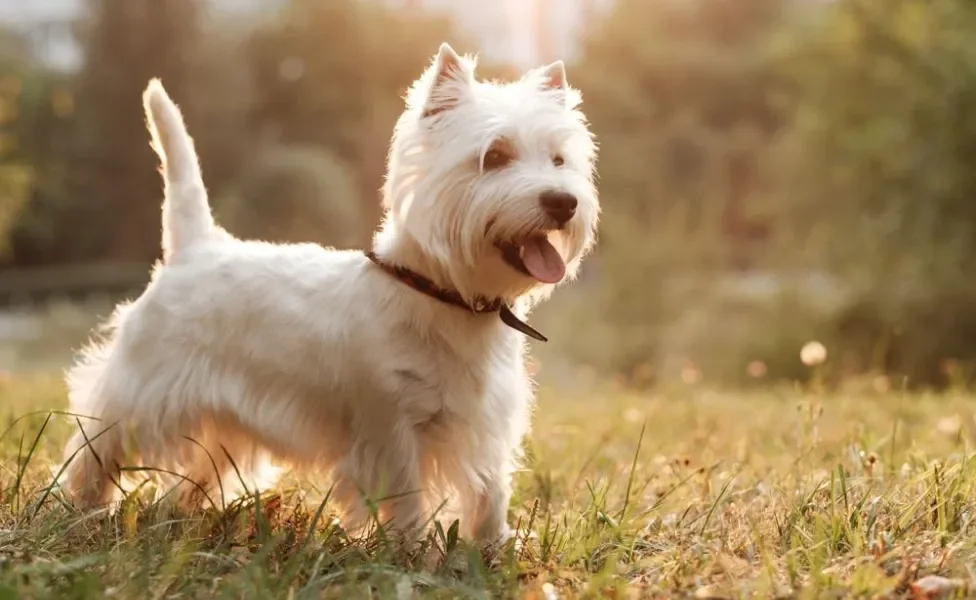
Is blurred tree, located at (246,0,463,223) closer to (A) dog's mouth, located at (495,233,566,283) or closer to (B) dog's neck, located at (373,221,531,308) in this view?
(B) dog's neck, located at (373,221,531,308)

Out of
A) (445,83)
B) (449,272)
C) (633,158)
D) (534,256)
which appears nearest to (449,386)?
(449,272)

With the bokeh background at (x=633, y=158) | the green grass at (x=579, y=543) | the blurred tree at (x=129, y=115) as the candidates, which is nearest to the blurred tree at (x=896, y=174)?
the bokeh background at (x=633, y=158)

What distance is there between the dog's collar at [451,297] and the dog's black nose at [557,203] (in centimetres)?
36

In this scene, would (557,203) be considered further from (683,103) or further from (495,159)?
(683,103)

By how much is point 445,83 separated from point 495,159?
1.05 ft

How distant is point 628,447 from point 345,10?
69.3 ft

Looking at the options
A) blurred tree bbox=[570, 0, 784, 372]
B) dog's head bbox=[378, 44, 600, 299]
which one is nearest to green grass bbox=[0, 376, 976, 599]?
dog's head bbox=[378, 44, 600, 299]

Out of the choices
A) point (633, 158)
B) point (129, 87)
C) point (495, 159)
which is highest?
point (129, 87)

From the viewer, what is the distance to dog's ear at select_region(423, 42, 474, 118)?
9.11 feet

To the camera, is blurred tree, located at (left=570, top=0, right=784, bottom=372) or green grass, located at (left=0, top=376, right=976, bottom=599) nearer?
green grass, located at (left=0, top=376, right=976, bottom=599)

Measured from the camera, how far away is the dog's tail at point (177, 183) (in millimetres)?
3279

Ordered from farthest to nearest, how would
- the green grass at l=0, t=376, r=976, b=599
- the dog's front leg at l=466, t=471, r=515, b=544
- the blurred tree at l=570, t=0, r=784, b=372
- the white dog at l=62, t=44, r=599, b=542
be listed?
the blurred tree at l=570, t=0, r=784, b=372, the dog's front leg at l=466, t=471, r=515, b=544, the white dog at l=62, t=44, r=599, b=542, the green grass at l=0, t=376, r=976, b=599

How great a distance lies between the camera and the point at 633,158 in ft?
71.8

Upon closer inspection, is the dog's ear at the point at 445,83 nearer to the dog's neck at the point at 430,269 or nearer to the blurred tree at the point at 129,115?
the dog's neck at the point at 430,269
